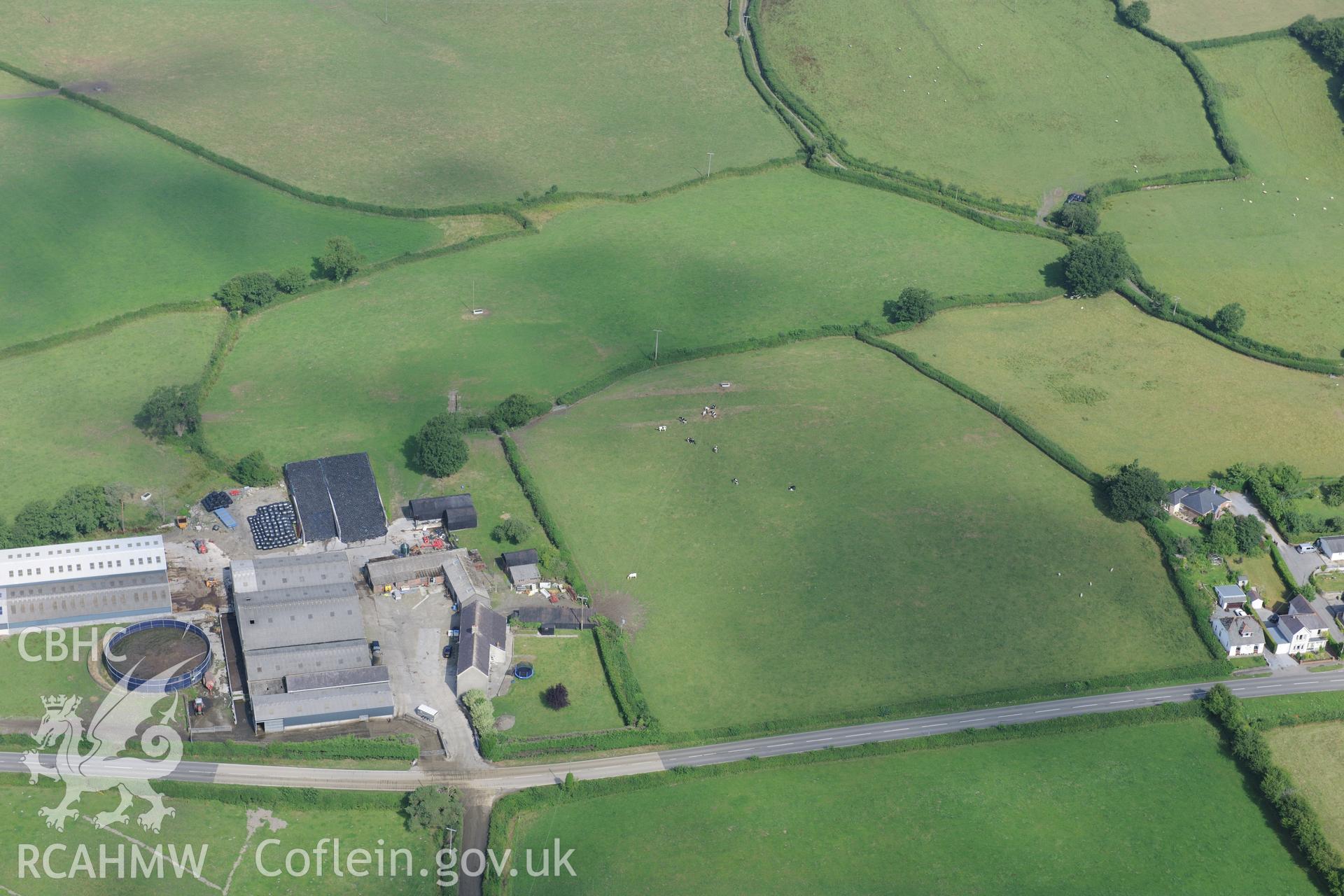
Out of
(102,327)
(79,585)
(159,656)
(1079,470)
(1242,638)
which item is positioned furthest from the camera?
(102,327)

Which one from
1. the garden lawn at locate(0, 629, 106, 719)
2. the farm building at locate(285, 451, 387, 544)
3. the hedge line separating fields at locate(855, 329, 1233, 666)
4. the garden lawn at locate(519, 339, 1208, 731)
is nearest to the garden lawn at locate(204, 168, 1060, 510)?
the farm building at locate(285, 451, 387, 544)

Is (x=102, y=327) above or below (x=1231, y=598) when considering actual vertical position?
above

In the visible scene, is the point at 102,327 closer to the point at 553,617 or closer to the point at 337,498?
the point at 337,498

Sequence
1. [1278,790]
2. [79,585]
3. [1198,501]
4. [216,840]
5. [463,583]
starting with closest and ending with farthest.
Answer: [216,840] → [1278,790] → [79,585] → [463,583] → [1198,501]

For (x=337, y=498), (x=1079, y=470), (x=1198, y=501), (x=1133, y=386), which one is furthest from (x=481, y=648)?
(x=1133, y=386)

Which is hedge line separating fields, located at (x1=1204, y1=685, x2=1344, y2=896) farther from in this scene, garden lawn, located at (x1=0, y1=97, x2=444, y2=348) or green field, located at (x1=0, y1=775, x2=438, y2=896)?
garden lawn, located at (x1=0, y1=97, x2=444, y2=348)

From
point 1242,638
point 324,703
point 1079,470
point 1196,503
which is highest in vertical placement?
point 1079,470

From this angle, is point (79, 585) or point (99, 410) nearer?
point (79, 585)
